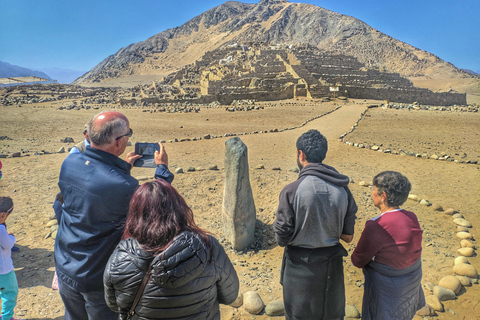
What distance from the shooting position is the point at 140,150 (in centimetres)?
264

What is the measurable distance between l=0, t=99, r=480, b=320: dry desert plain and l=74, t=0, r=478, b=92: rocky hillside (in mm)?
53439

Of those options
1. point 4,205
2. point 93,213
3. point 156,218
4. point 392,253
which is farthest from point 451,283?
point 4,205

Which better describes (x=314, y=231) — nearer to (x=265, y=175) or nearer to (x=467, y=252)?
(x=467, y=252)

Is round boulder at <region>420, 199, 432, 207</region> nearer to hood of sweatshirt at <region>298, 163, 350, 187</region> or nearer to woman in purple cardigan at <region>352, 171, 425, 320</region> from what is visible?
woman in purple cardigan at <region>352, 171, 425, 320</region>

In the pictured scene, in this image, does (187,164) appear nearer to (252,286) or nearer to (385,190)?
(252,286)

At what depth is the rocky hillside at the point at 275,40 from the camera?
72.3 meters

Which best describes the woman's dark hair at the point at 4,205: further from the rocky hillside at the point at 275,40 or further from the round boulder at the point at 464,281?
the rocky hillside at the point at 275,40

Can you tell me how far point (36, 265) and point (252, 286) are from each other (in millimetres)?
3348

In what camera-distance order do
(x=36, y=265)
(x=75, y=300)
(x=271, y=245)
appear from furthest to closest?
(x=271, y=245) < (x=36, y=265) < (x=75, y=300)

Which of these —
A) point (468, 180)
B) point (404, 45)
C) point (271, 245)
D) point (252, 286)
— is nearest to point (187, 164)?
point (271, 245)

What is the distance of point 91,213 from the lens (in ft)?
6.74

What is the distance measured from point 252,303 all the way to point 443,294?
250cm

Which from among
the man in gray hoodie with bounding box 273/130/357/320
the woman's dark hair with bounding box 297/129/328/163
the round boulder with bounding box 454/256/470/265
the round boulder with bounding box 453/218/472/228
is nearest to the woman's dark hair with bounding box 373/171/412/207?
the man in gray hoodie with bounding box 273/130/357/320

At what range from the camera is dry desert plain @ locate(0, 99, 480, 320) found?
4.09m
